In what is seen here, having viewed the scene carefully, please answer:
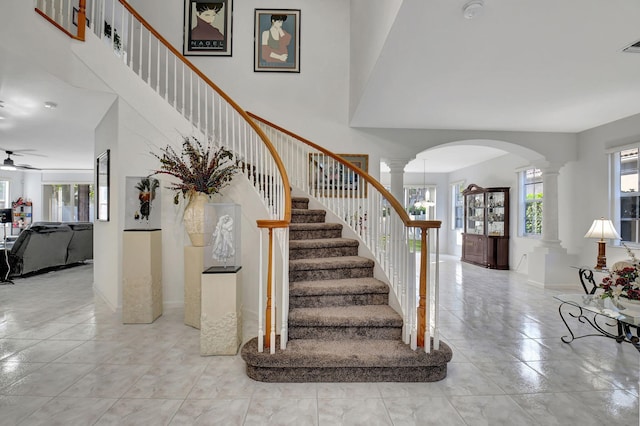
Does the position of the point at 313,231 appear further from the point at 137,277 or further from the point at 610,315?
the point at 610,315

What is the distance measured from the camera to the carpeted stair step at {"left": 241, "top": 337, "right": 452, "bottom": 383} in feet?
7.66

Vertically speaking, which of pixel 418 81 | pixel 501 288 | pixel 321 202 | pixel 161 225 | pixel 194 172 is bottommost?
pixel 501 288

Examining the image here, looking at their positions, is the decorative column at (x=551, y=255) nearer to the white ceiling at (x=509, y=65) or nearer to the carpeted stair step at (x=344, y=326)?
the white ceiling at (x=509, y=65)

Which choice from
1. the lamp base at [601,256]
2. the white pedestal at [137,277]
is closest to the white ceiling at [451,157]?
the lamp base at [601,256]

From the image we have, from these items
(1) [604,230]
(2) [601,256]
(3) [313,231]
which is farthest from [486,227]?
(3) [313,231]

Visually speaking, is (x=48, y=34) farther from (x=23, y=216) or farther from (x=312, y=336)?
(x=23, y=216)

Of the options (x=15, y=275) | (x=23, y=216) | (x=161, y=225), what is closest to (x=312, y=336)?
(x=161, y=225)

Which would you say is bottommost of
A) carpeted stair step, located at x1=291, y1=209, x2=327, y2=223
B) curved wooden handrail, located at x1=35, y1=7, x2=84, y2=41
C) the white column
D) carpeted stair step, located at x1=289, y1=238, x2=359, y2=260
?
carpeted stair step, located at x1=289, y1=238, x2=359, y2=260

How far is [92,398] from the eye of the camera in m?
2.12

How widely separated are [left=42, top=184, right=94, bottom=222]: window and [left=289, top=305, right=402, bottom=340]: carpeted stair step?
1101 centimetres

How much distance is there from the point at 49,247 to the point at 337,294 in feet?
22.1

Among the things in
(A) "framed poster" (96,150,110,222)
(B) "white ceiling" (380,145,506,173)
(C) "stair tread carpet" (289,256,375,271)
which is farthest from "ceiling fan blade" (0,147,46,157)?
(B) "white ceiling" (380,145,506,173)

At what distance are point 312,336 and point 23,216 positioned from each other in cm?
1218

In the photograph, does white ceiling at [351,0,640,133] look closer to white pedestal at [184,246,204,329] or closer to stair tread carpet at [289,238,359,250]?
stair tread carpet at [289,238,359,250]
